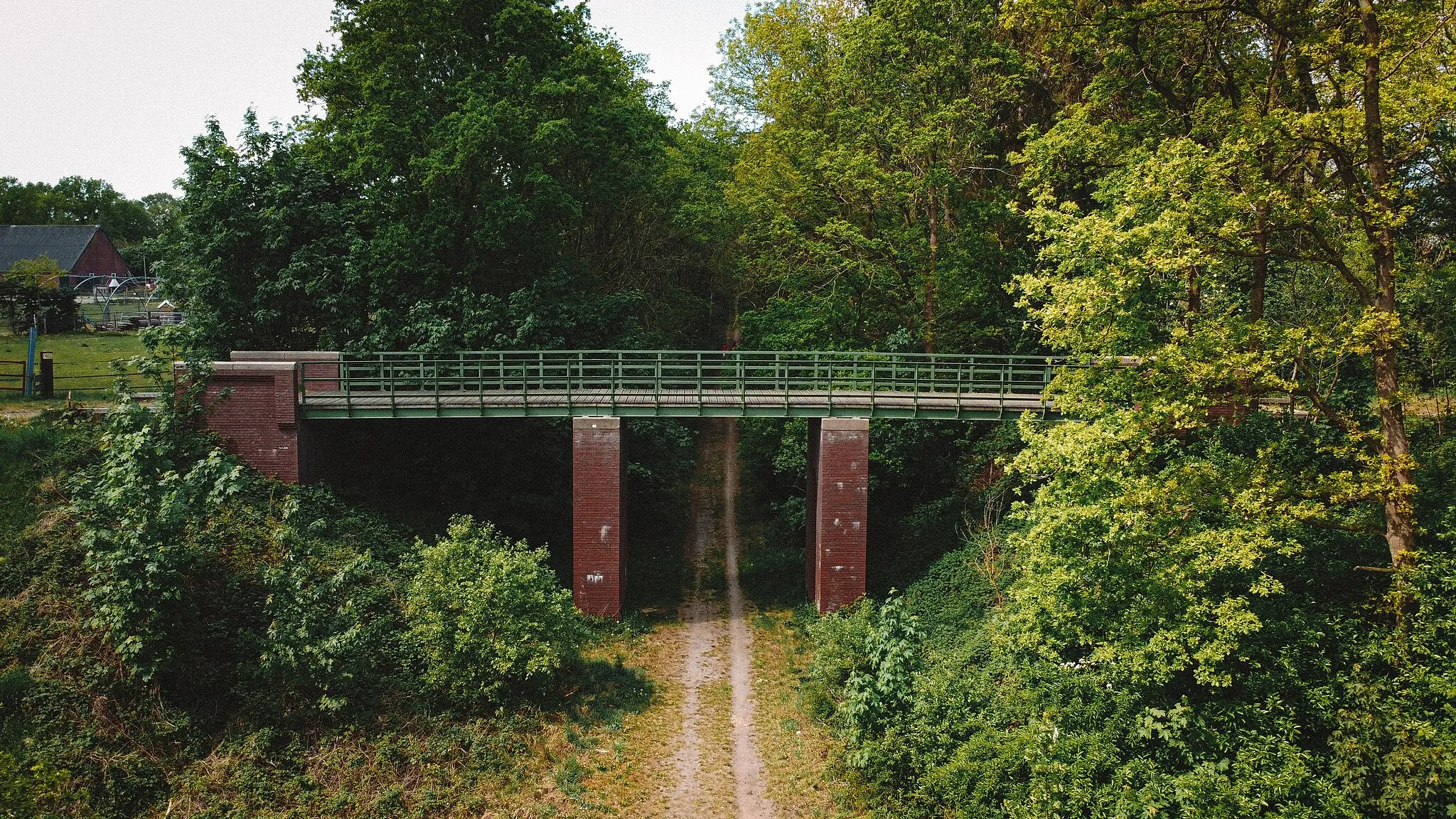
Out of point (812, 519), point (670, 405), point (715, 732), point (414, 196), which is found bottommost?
point (715, 732)

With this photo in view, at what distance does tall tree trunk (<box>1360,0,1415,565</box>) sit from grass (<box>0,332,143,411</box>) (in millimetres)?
23985

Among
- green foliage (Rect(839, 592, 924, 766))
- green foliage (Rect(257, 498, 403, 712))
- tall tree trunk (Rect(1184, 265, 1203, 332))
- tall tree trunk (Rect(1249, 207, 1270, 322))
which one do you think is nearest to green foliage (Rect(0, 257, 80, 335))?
green foliage (Rect(257, 498, 403, 712))

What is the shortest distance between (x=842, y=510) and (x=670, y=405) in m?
4.95

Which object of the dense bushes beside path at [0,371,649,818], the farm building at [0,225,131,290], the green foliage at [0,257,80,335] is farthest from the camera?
the farm building at [0,225,131,290]

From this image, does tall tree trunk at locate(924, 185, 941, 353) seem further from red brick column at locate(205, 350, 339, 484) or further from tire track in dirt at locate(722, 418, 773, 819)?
red brick column at locate(205, 350, 339, 484)

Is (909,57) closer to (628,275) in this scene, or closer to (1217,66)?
(1217,66)

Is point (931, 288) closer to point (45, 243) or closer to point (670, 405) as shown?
point (670, 405)

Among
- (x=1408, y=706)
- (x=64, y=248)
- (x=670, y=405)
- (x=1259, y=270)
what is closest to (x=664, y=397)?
(x=670, y=405)

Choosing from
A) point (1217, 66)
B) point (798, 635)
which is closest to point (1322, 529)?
point (1217, 66)

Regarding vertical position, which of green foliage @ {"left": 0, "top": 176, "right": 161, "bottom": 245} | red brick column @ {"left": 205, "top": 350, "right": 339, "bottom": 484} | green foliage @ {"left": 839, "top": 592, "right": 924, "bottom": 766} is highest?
green foliage @ {"left": 0, "top": 176, "right": 161, "bottom": 245}

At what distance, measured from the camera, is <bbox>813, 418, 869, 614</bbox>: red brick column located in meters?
21.8

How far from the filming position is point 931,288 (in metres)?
26.7

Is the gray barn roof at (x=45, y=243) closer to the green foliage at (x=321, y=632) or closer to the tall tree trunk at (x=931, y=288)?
the green foliage at (x=321, y=632)

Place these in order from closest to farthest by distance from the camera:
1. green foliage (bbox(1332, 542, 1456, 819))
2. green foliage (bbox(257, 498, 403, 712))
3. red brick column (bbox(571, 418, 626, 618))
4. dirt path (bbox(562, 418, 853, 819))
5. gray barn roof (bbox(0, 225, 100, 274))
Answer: green foliage (bbox(1332, 542, 1456, 819)) < dirt path (bbox(562, 418, 853, 819)) < green foliage (bbox(257, 498, 403, 712)) < red brick column (bbox(571, 418, 626, 618)) < gray barn roof (bbox(0, 225, 100, 274))
